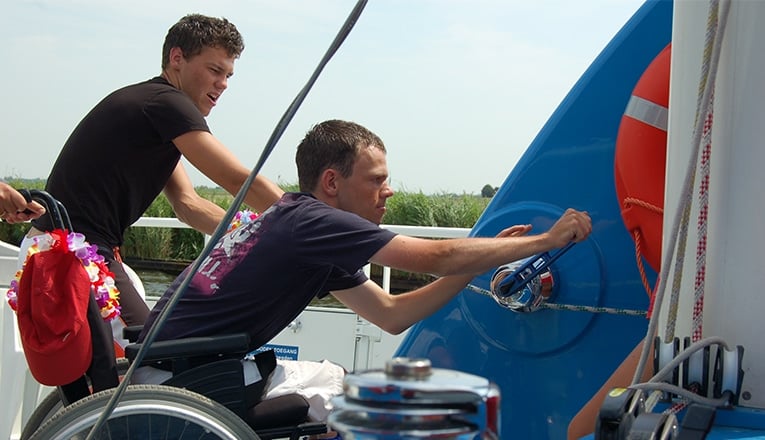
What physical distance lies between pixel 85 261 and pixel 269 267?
1.37ft

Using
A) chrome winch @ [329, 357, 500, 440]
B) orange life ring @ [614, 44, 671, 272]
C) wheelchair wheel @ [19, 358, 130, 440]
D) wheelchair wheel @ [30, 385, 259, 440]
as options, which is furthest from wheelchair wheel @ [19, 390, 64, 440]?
chrome winch @ [329, 357, 500, 440]

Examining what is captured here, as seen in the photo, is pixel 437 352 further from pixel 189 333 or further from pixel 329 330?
pixel 329 330

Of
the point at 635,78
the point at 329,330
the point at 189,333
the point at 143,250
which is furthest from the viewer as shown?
the point at 143,250

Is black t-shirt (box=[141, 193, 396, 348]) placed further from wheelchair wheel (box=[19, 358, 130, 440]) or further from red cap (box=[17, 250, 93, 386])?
wheelchair wheel (box=[19, 358, 130, 440])

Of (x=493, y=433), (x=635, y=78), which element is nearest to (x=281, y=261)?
(x=635, y=78)

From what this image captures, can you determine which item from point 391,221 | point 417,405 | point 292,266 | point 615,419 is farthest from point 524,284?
point 391,221

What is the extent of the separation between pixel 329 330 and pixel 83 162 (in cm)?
203

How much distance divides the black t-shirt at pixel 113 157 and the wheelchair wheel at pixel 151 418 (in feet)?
3.60

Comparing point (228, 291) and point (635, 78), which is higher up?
point (635, 78)

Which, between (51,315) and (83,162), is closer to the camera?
(51,315)

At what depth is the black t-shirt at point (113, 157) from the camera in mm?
2812

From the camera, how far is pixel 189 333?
2139 mm

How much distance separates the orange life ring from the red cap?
54.0 inches

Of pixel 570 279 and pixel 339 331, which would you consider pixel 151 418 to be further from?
pixel 339 331
